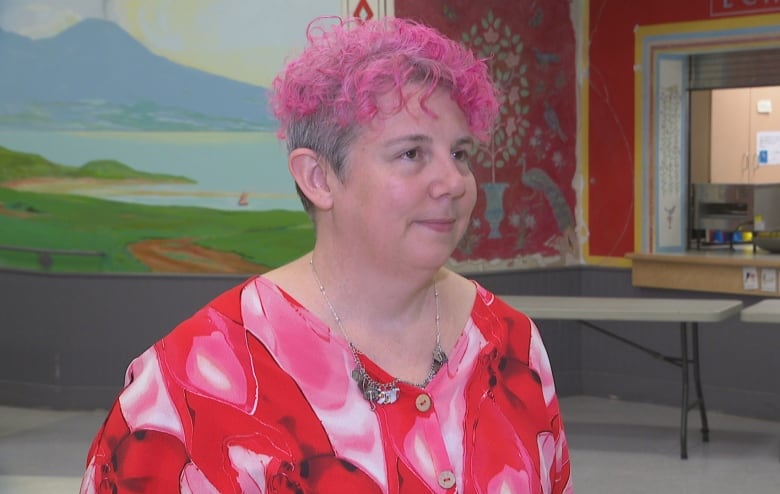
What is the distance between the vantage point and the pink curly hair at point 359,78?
4.82ft

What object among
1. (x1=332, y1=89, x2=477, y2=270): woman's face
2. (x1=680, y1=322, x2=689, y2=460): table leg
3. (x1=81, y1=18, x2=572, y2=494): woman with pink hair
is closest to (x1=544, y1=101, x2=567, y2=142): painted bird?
(x1=680, y1=322, x2=689, y2=460): table leg

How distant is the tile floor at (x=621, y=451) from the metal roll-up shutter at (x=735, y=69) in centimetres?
197

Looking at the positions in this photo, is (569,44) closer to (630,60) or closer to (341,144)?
(630,60)

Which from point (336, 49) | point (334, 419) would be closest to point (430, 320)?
point (334, 419)

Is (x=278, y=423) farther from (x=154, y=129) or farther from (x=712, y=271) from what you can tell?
(x=712, y=271)

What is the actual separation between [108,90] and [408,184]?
16.9 feet

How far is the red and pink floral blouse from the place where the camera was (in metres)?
1.47

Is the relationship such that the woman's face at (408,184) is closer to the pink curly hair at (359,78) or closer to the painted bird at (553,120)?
the pink curly hair at (359,78)

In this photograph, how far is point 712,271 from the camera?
644 centimetres

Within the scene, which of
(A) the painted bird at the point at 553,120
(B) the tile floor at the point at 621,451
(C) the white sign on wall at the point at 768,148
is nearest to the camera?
(B) the tile floor at the point at 621,451

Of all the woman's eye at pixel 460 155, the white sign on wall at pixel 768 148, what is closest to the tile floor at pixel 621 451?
the white sign on wall at pixel 768 148

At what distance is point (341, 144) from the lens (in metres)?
1.49

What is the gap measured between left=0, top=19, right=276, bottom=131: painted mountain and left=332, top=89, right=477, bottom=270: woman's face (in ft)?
15.5

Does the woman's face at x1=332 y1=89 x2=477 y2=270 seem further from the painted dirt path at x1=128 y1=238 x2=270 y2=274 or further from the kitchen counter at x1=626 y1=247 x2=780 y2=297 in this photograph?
the kitchen counter at x1=626 y1=247 x2=780 y2=297
